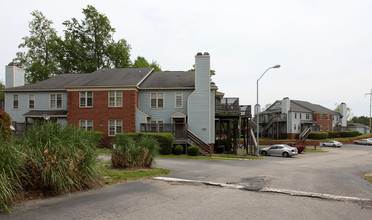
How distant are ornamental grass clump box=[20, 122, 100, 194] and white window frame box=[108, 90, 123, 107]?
1843 cm

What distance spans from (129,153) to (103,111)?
1600 cm

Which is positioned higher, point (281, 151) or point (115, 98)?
point (115, 98)

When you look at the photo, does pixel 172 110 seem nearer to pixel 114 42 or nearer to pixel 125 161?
pixel 125 161

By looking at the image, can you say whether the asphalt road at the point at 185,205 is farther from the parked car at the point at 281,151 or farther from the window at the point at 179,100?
the parked car at the point at 281,151

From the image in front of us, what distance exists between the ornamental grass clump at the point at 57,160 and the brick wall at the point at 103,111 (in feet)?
58.9

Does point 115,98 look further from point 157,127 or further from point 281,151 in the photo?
point 281,151

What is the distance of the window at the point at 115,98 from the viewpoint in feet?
88.3

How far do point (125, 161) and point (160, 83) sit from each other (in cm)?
1726

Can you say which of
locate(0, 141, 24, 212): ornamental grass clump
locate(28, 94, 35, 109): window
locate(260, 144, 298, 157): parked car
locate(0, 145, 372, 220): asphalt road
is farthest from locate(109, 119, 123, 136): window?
locate(0, 141, 24, 212): ornamental grass clump

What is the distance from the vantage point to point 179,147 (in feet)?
74.9

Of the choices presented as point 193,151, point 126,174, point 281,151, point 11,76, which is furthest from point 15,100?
point 281,151

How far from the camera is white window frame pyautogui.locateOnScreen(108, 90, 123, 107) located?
26906mm

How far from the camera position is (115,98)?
2691 centimetres

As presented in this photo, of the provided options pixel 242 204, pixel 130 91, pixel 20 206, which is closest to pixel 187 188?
pixel 242 204
